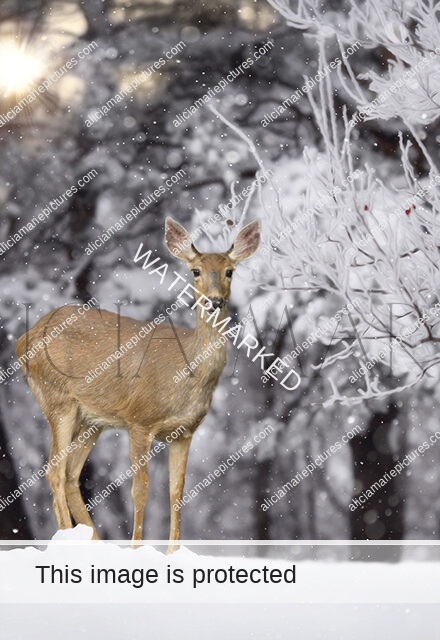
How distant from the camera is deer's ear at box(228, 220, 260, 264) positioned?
5547 mm

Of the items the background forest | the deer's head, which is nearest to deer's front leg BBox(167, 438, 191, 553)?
the deer's head

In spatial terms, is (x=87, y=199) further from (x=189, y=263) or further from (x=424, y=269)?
(x=424, y=269)

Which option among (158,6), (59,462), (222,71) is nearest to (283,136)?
(222,71)

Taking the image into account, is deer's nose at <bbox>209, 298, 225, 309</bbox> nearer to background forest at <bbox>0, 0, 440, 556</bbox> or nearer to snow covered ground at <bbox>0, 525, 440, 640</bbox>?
snow covered ground at <bbox>0, 525, 440, 640</bbox>

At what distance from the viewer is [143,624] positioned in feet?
16.9

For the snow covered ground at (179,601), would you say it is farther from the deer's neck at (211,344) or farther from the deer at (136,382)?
the deer's neck at (211,344)

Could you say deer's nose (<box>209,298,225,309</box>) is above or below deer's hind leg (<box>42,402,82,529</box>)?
above

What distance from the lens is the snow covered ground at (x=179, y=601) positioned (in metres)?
5.18

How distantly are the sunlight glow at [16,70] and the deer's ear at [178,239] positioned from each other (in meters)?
Answer: 2.15

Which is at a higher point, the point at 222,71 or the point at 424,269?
the point at 222,71

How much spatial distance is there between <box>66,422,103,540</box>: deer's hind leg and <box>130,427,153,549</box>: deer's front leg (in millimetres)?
413

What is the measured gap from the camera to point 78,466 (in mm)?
5996

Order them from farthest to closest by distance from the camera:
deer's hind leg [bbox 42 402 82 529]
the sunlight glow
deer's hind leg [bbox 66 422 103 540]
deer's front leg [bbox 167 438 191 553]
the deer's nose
→ 1. the sunlight glow
2. deer's hind leg [bbox 66 422 103 540]
3. deer's hind leg [bbox 42 402 82 529]
4. deer's front leg [bbox 167 438 191 553]
5. the deer's nose

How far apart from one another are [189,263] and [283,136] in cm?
233
